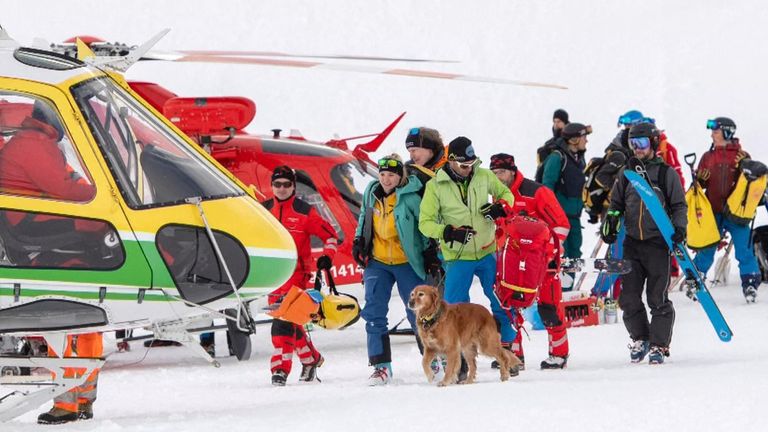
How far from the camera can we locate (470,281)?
29.5 ft

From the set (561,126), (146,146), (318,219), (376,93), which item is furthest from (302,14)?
(146,146)

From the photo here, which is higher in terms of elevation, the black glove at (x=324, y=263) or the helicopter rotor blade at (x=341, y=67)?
the helicopter rotor blade at (x=341, y=67)

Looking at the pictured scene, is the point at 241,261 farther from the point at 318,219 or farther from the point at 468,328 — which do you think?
the point at 318,219

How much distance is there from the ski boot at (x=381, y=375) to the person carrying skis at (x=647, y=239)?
1.91 m

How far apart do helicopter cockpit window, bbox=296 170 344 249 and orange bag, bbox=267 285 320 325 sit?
398 cm

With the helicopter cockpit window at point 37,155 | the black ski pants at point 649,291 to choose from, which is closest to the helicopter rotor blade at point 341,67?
the helicopter cockpit window at point 37,155

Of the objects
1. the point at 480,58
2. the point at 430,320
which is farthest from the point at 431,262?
the point at 480,58

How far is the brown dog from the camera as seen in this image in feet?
26.6

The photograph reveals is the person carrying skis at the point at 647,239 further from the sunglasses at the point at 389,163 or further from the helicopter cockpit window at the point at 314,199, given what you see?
the helicopter cockpit window at the point at 314,199

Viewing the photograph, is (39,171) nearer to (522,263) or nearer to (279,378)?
(279,378)

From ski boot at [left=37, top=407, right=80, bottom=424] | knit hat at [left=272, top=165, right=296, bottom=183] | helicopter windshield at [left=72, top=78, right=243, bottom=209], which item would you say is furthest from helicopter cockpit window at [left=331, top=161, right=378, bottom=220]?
ski boot at [left=37, top=407, right=80, bottom=424]

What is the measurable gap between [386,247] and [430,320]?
0.97 meters

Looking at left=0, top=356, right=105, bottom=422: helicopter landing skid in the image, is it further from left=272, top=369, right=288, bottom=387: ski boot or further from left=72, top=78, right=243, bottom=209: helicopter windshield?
left=272, top=369, right=288, bottom=387: ski boot

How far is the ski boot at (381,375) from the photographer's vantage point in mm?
8742
